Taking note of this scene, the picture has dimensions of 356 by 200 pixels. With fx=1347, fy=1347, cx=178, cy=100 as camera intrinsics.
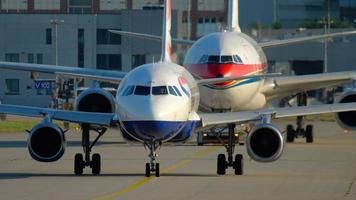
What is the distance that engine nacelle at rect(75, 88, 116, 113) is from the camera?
3650cm

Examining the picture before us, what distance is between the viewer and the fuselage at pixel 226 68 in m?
40.7

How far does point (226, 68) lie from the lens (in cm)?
4162

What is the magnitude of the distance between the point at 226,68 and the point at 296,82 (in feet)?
15.6

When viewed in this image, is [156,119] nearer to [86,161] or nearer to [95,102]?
[86,161]

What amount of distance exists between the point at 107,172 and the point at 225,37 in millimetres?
13457

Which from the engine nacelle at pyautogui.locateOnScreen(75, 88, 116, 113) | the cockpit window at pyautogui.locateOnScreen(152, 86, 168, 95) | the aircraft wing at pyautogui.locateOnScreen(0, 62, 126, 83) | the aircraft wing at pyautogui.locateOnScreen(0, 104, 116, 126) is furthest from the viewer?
the aircraft wing at pyautogui.locateOnScreen(0, 62, 126, 83)

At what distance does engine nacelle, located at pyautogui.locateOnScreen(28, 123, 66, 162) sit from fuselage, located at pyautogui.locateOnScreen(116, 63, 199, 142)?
5.34 feet

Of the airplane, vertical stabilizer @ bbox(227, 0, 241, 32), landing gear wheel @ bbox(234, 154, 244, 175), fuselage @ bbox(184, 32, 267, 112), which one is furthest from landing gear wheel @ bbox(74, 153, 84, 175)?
vertical stabilizer @ bbox(227, 0, 241, 32)

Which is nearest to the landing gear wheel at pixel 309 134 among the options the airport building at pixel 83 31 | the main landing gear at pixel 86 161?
the main landing gear at pixel 86 161

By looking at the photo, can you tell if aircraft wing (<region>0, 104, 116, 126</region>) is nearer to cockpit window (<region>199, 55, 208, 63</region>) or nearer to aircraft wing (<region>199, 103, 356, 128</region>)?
aircraft wing (<region>199, 103, 356, 128</region>)

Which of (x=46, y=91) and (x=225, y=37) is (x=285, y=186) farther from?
(x=46, y=91)

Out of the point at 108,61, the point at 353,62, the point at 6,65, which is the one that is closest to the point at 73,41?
the point at 108,61

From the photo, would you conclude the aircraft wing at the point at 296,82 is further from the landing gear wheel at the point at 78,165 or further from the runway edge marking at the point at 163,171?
the landing gear wheel at the point at 78,165

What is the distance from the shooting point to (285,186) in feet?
89.9
